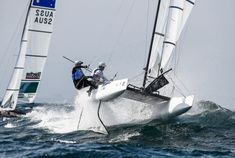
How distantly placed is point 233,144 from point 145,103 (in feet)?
15.9

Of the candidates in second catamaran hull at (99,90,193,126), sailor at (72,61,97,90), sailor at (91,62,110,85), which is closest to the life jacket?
sailor at (72,61,97,90)

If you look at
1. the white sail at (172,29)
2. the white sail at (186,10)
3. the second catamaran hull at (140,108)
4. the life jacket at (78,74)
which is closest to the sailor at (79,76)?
the life jacket at (78,74)

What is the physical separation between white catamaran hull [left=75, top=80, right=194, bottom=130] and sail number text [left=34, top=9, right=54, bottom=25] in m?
8.19

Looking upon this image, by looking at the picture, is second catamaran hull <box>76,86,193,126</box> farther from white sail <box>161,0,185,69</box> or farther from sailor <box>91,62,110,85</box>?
white sail <box>161,0,185,69</box>

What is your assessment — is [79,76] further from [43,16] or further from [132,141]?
[43,16]

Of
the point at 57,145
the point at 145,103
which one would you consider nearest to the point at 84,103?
the point at 145,103

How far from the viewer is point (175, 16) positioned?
1530 cm

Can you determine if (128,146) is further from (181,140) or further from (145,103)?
(145,103)

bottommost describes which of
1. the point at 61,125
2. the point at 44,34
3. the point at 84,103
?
the point at 61,125

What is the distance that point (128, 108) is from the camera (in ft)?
52.3

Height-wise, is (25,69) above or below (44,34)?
below

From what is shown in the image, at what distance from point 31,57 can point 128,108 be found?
8.82 metres

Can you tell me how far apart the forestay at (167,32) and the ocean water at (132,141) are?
2084 millimetres

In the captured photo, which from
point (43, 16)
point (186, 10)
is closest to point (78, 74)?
point (186, 10)
